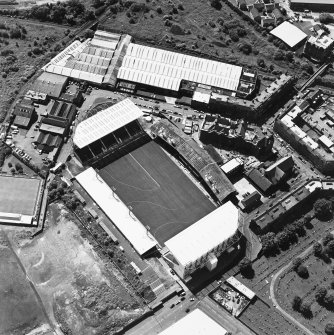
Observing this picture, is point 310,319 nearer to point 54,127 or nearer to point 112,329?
point 112,329

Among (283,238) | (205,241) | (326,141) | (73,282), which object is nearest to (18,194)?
(73,282)

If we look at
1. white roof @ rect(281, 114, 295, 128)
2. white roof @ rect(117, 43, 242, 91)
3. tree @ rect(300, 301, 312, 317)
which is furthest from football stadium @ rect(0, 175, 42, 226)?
white roof @ rect(281, 114, 295, 128)

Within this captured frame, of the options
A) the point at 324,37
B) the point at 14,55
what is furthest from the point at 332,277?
the point at 14,55

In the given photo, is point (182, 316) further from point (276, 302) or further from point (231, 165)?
point (231, 165)

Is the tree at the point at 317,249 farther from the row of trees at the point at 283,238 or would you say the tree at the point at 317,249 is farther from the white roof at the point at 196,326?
the white roof at the point at 196,326

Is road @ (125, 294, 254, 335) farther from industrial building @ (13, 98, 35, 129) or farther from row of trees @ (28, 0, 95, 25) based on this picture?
row of trees @ (28, 0, 95, 25)

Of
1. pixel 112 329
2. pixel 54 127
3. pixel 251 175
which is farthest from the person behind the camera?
pixel 54 127

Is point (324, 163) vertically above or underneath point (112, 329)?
above

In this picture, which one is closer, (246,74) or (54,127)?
(54,127)
